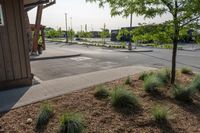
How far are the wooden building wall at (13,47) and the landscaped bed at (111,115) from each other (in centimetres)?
206

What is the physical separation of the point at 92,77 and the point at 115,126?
4.35m

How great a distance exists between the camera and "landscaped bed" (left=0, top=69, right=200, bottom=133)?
3.88 metres

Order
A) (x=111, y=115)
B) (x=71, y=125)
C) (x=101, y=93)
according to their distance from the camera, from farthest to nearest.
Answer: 1. (x=101, y=93)
2. (x=111, y=115)
3. (x=71, y=125)

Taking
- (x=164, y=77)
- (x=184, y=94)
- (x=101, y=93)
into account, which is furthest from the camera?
(x=164, y=77)

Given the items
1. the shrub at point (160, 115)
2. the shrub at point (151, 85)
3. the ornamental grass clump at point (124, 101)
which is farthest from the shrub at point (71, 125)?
the shrub at point (151, 85)

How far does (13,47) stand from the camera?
21.1ft

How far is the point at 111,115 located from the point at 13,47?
408 centimetres

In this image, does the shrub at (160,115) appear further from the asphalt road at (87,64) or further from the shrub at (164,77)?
the asphalt road at (87,64)

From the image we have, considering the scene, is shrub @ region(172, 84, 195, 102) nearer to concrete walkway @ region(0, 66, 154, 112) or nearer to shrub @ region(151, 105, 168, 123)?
shrub @ region(151, 105, 168, 123)

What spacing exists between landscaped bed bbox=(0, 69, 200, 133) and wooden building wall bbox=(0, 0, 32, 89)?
81.2 inches

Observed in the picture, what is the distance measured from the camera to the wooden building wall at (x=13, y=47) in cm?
616

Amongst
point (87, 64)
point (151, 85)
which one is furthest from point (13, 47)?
point (87, 64)

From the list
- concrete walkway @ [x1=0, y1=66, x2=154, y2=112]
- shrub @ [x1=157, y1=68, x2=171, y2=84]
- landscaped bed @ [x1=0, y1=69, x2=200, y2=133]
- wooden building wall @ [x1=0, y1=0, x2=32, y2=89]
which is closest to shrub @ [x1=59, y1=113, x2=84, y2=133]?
landscaped bed @ [x1=0, y1=69, x2=200, y2=133]

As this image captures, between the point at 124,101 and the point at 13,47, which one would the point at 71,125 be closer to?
the point at 124,101
